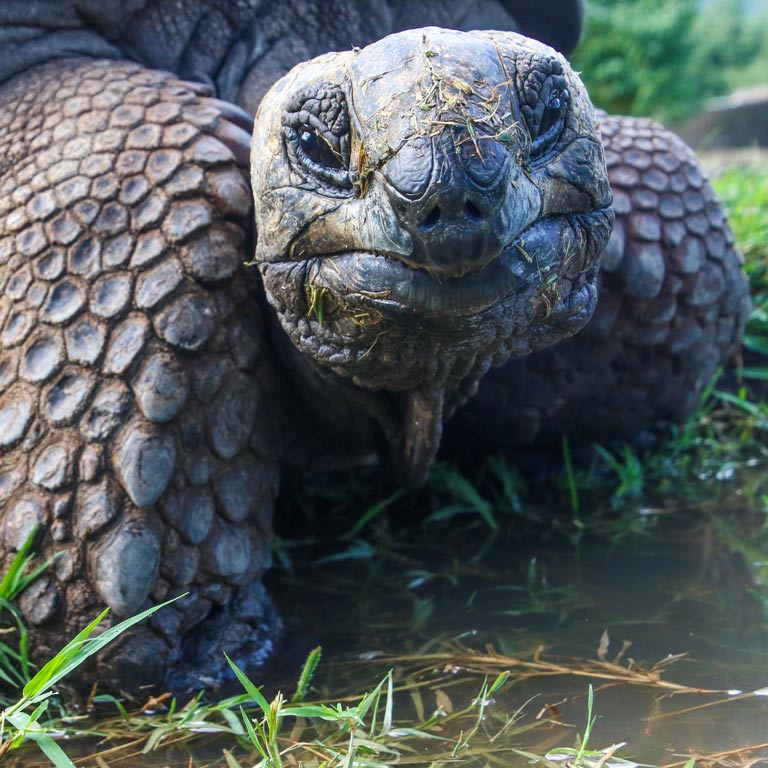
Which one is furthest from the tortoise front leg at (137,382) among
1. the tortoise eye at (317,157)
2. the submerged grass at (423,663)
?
the tortoise eye at (317,157)

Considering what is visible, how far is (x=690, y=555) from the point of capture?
2.35 metres

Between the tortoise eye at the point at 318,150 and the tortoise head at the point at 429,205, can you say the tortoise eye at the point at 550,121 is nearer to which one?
the tortoise head at the point at 429,205

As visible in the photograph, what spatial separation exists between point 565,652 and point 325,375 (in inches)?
25.4

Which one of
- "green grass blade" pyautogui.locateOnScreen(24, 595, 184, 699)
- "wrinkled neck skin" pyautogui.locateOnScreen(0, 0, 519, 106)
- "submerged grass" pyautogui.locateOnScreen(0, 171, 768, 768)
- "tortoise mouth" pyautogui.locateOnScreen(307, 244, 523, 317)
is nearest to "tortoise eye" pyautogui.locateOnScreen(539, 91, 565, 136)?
"tortoise mouth" pyautogui.locateOnScreen(307, 244, 523, 317)

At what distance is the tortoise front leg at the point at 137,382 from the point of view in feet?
6.38

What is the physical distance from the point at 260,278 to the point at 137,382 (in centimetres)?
34

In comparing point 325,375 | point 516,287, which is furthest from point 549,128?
point 325,375

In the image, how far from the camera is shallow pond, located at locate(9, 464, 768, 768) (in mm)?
1631

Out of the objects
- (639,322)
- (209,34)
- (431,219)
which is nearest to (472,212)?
(431,219)

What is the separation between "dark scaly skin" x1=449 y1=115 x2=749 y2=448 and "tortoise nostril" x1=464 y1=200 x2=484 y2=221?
41.8 inches

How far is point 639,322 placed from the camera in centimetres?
264

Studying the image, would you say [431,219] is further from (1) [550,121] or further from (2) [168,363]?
(2) [168,363]

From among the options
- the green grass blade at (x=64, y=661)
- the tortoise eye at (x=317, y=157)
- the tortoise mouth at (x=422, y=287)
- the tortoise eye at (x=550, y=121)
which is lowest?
the green grass blade at (x=64, y=661)

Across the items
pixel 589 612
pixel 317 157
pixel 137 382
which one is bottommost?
pixel 589 612
